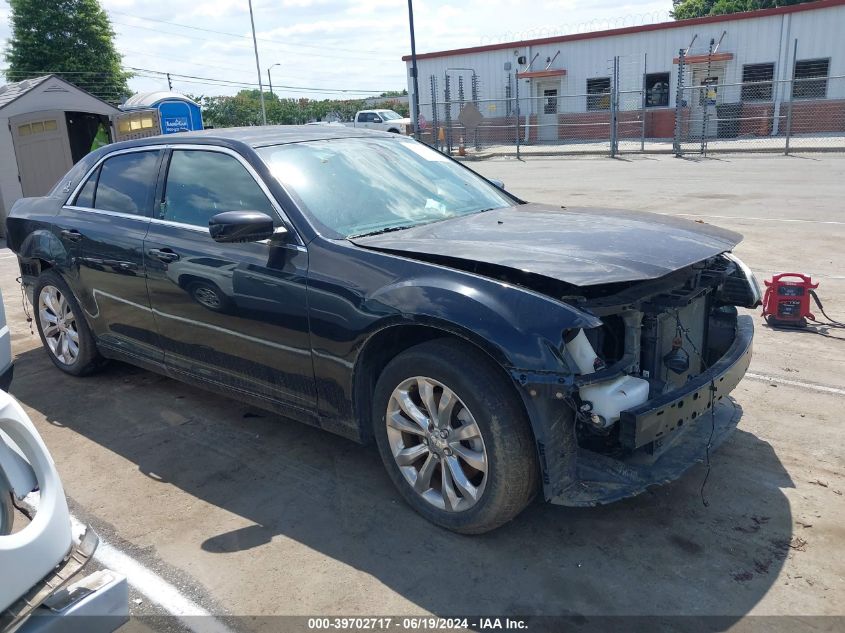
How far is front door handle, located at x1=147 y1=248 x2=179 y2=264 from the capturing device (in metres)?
4.21

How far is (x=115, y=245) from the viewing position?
183 inches

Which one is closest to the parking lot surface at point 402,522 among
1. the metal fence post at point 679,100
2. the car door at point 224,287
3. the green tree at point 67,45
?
the car door at point 224,287

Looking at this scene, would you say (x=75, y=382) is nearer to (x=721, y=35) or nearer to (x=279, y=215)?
(x=279, y=215)

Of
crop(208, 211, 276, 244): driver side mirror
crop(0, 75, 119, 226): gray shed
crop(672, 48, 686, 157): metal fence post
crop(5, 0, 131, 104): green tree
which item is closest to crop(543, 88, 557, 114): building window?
crop(672, 48, 686, 157): metal fence post

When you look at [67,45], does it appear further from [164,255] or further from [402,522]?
[402,522]

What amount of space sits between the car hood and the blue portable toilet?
13736mm

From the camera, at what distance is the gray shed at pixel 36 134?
1329 centimetres

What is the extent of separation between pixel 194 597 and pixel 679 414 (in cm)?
215

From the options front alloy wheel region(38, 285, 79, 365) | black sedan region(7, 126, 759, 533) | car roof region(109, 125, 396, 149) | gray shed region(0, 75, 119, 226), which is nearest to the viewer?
black sedan region(7, 126, 759, 533)

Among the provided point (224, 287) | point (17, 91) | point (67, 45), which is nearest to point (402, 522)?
point (224, 287)

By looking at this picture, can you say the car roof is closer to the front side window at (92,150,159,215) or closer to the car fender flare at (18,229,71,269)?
the front side window at (92,150,159,215)

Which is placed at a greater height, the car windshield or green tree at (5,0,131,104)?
green tree at (5,0,131,104)

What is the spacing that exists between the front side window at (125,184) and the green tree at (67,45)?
136ft

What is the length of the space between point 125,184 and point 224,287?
58.3 inches
